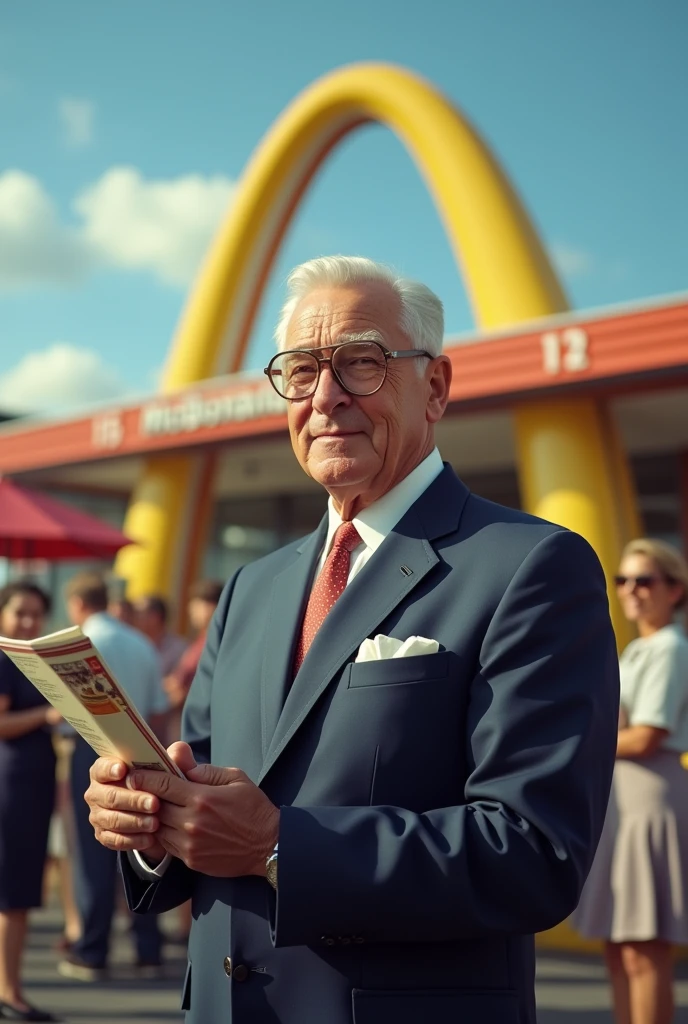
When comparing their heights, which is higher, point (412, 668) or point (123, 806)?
point (412, 668)

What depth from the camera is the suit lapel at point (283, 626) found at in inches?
74.4

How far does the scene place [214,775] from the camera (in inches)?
66.2

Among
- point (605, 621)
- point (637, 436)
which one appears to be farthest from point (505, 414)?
point (605, 621)

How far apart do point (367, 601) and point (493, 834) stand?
474 mm

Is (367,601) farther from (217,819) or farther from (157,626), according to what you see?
(157,626)

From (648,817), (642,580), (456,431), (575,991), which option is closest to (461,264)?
(456,431)

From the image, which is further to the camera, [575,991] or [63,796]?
[63,796]

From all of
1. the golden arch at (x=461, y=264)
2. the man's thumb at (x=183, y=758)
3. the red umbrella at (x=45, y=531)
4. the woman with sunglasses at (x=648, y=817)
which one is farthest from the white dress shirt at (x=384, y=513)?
the golden arch at (x=461, y=264)

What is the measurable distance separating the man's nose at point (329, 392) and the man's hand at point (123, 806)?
0.69 meters

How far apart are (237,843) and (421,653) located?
419mm

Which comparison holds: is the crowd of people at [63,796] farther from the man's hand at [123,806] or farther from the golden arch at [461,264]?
the man's hand at [123,806]

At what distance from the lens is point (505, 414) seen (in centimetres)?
1030

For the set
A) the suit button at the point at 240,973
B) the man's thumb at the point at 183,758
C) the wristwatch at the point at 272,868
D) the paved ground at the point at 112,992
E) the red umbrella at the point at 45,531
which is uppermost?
the red umbrella at the point at 45,531

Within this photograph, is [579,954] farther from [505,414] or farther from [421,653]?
[421,653]
